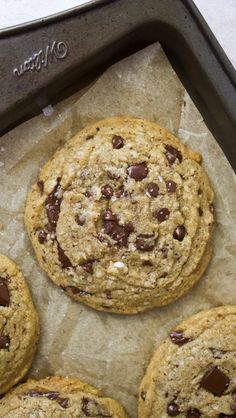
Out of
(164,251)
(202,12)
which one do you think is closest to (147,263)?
(164,251)

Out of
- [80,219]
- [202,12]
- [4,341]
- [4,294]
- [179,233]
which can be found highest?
[202,12]

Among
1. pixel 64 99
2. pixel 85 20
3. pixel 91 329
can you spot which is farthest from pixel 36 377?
pixel 85 20

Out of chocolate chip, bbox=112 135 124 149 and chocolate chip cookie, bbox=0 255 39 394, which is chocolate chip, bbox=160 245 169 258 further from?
chocolate chip cookie, bbox=0 255 39 394

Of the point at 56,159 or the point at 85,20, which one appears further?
the point at 56,159

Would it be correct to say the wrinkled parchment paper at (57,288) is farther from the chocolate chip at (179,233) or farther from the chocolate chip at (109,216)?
the chocolate chip at (109,216)

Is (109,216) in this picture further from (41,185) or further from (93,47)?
(93,47)

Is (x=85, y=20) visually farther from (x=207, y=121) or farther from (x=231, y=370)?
(x=231, y=370)
